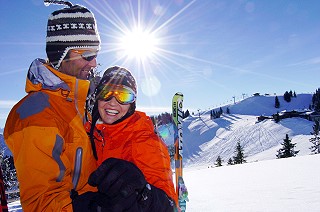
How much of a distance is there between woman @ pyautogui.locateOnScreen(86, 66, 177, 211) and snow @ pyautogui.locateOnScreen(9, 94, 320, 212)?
0.56 m

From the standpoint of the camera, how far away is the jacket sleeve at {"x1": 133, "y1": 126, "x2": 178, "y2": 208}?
7.17 feet

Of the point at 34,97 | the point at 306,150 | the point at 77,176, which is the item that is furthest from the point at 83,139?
the point at 306,150

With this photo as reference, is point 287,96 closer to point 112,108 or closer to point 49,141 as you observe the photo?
point 112,108

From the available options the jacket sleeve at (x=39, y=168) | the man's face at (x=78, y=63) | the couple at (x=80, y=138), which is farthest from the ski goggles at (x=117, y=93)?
the jacket sleeve at (x=39, y=168)

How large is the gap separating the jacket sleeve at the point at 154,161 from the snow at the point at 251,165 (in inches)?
22.8

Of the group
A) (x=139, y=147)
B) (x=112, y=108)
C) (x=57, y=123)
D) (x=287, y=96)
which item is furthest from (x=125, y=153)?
(x=287, y=96)

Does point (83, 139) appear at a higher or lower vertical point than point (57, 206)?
higher

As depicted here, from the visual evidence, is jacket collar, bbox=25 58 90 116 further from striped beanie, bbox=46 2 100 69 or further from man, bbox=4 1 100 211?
striped beanie, bbox=46 2 100 69

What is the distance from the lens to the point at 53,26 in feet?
8.18

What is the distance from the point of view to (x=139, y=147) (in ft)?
7.73

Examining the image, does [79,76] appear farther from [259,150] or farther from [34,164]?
[259,150]

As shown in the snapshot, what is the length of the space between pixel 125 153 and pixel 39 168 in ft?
2.84

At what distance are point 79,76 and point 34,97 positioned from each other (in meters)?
0.62

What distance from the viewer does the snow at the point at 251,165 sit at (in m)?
6.07
